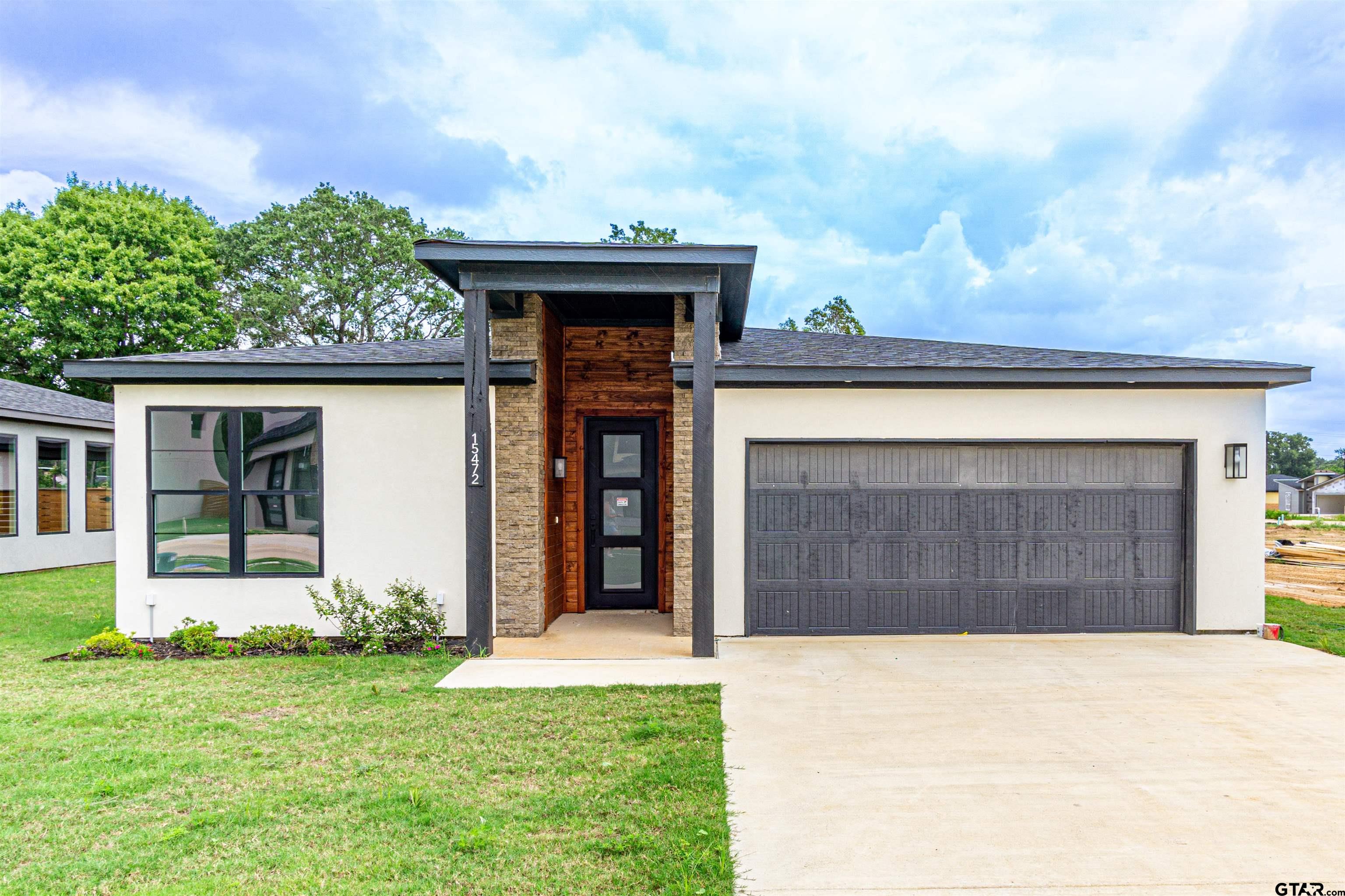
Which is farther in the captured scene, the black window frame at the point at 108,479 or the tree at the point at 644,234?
the tree at the point at 644,234

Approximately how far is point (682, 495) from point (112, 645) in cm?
576

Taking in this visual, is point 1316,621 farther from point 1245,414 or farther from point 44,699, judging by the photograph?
point 44,699

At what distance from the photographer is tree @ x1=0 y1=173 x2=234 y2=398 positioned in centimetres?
2014

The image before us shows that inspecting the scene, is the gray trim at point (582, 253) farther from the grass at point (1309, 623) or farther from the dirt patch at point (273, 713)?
the grass at point (1309, 623)

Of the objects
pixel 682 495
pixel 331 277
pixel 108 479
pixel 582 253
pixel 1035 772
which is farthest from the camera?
pixel 331 277

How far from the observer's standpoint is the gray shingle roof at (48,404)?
12.6 meters

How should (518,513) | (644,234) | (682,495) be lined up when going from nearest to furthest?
(682,495) → (518,513) → (644,234)

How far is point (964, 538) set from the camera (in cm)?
760

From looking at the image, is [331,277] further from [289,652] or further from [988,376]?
[988,376]

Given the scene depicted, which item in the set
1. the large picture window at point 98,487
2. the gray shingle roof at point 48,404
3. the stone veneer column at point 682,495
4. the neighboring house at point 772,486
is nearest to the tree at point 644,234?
the gray shingle roof at point 48,404

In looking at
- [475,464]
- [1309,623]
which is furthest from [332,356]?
[1309,623]

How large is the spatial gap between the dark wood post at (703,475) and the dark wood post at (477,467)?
195 centimetres

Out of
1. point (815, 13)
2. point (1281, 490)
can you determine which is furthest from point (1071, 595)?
point (1281, 490)

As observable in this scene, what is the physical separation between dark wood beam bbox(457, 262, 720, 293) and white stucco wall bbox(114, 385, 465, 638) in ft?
4.66
